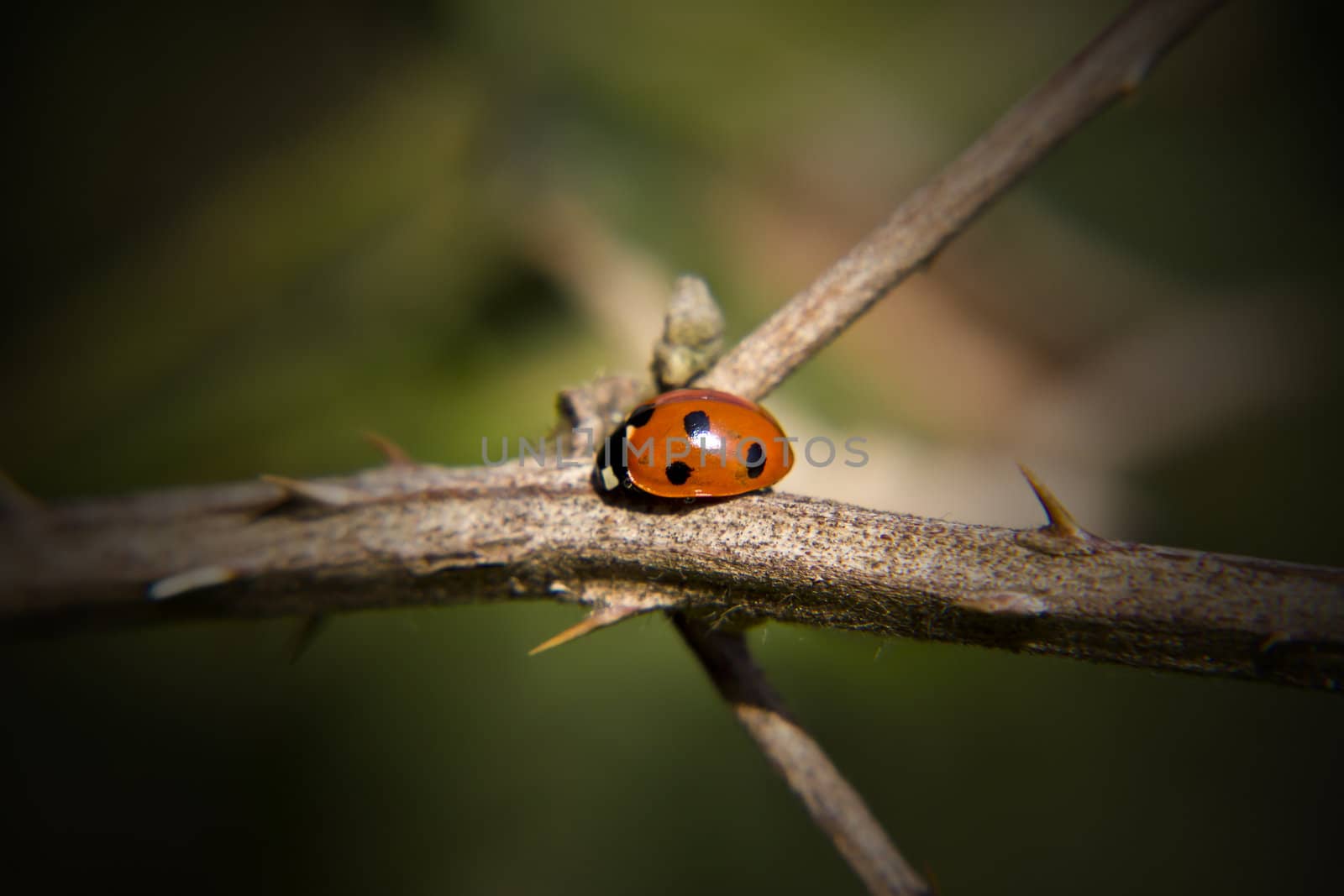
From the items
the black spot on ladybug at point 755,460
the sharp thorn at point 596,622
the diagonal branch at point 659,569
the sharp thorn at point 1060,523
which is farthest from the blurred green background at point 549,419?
the sharp thorn at point 1060,523

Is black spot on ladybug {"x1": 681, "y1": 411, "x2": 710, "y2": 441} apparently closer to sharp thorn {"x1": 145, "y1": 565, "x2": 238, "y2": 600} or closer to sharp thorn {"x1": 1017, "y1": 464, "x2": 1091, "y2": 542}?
sharp thorn {"x1": 1017, "y1": 464, "x2": 1091, "y2": 542}

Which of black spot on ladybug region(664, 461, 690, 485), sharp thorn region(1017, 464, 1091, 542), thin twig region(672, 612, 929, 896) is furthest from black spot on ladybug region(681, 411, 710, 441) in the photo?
sharp thorn region(1017, 464, 1091, 542)

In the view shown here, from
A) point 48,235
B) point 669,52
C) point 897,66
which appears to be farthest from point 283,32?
point 897,66

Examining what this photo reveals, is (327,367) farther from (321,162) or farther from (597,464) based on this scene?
(597,464)

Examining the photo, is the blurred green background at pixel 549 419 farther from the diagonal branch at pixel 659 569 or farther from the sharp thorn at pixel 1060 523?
the sharp thorn at pixel 1060 523

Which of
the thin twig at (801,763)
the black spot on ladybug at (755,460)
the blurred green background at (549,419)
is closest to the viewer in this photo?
the thin twig at (801,763)

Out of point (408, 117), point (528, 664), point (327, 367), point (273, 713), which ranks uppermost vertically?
point (408, 117)

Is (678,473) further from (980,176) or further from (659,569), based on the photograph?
(980,176)

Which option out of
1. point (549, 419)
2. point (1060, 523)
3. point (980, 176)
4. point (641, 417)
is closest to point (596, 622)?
point (641, 417)
